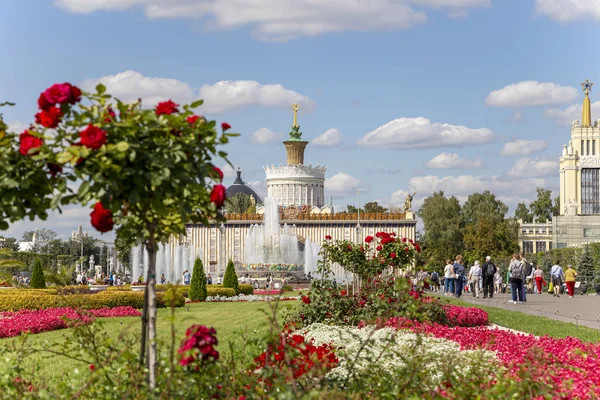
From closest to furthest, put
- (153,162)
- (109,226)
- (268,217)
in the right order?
(153,162) → (109,226) → (268,217)

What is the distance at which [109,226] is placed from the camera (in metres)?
4.63

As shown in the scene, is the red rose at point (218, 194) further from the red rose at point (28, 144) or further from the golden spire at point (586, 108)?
the golden spire at point (586, 108)

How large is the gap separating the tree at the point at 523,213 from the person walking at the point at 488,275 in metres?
79.5

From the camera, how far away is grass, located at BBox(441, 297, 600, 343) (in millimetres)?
11960

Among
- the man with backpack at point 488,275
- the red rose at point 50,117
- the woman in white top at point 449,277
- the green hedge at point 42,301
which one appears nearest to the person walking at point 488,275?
the man with backpack at point 488,275

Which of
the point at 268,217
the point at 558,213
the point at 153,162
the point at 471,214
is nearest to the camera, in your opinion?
the point at 153,162

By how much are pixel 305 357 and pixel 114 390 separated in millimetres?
1600

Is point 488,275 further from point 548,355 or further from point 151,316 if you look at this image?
point 151,316

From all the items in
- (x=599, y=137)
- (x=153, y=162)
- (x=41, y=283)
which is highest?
(x=599, y=137)

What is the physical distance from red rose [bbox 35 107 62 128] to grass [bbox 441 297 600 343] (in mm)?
7895

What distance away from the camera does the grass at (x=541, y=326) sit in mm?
11960

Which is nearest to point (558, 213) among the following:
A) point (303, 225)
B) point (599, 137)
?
point (599, 137)

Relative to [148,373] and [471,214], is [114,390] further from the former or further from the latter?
[471,214]

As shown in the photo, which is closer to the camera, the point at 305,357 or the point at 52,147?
the point at 52,147
